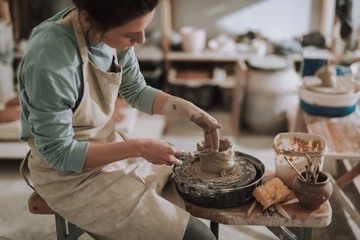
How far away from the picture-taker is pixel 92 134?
1.55 metres

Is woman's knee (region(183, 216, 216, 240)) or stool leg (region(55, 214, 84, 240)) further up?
woman's knee (region(183, 216, 216, 240))

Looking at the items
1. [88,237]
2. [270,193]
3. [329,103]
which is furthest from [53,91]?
[329,103]

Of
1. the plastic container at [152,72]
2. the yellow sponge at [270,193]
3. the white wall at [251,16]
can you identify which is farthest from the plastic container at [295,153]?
the white wall at [251,16]

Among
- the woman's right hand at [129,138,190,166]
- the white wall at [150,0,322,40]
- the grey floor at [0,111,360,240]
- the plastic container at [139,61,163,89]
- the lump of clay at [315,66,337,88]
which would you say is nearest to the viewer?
the woman's right hand at [129,138,190,166]

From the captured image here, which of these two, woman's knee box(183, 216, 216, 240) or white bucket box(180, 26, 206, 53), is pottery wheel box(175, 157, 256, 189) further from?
white bucket box(180, 26, 206, 53)

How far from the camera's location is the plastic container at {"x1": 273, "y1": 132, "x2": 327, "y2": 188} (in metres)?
1.54

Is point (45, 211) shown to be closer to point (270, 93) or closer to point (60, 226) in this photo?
→ point (60, 226)

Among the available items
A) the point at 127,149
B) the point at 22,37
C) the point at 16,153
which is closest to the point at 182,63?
the point at 22,37

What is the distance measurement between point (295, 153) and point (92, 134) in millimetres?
802

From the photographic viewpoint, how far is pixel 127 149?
1.37 meters

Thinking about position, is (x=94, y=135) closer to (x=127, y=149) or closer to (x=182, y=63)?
(x=127, y=149)

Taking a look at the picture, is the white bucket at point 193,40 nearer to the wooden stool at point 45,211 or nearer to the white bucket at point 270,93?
the white bucket at point 270,93

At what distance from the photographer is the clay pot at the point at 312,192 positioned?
55.1 inches

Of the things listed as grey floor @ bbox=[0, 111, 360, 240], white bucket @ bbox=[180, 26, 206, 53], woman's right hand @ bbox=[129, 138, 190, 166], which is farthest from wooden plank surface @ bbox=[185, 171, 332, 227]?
white bucket @ bbox=[180, 26, 206, 53]
